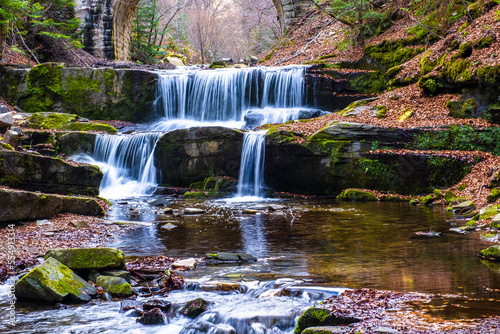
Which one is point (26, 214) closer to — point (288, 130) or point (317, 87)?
point (288, 130)

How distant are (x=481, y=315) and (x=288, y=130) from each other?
1015 cm

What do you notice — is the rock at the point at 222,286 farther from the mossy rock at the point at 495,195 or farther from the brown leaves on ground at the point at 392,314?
the mossy rock at the point at 495,195

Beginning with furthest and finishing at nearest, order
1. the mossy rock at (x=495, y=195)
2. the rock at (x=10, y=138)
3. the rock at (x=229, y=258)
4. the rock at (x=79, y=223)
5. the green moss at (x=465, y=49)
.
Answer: the green moss at (x=465, y=49), the rock at (x=10, y=138), the mossy rock at (x=495, y=195), the rock at (x=79, y=223), the rock at (x=229, y=258)

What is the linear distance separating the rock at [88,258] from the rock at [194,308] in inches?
47.1

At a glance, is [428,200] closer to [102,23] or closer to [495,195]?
[495,195]

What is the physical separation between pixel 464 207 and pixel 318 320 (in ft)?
21.7

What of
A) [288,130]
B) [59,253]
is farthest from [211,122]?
[59,253]

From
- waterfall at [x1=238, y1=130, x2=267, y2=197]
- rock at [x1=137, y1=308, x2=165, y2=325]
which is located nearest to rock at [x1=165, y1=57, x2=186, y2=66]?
waterfall at [x1=238, y1=130, x2=267, y2=197]

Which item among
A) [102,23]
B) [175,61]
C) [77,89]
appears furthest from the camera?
[175,61]

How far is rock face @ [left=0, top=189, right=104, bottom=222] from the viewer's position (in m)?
6.41

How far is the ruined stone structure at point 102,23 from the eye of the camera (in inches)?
980

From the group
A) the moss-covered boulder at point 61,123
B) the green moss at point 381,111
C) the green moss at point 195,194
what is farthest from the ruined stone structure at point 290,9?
the green moss at point 195,194

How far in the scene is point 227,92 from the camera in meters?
19.0

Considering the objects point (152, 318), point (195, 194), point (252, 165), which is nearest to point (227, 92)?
point (252, 165)
